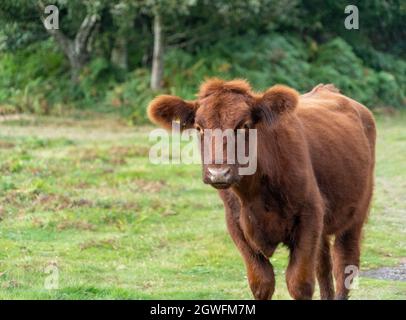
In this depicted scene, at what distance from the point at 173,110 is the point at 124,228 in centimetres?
581

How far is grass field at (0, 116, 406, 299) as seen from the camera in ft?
34.5

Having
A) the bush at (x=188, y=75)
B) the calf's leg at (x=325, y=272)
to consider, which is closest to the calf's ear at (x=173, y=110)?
the calf's leg at (x=325, y=272)

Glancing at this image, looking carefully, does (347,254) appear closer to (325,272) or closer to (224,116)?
(325,272)

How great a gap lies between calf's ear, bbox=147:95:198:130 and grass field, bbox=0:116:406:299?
2.02 metres

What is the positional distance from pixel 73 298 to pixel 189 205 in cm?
655

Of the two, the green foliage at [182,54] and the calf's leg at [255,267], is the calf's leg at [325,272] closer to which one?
the calf's leg at [255,267]

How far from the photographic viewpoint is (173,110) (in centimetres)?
840

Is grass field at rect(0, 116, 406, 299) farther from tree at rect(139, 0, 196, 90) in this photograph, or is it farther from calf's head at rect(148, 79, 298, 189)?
tree at rect(139, 0, 196, 90)

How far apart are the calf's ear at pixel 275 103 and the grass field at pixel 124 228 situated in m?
2.50

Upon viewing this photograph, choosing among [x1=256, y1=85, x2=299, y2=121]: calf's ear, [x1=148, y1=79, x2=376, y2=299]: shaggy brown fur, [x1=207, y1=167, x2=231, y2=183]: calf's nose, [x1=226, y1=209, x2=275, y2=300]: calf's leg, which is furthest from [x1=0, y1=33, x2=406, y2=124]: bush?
[x1=207, y1=167, x2=231, y2=183]: calf's nose

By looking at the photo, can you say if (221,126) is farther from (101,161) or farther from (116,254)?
(101,161)

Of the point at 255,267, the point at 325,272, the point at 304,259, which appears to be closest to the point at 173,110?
the point at 255,267
